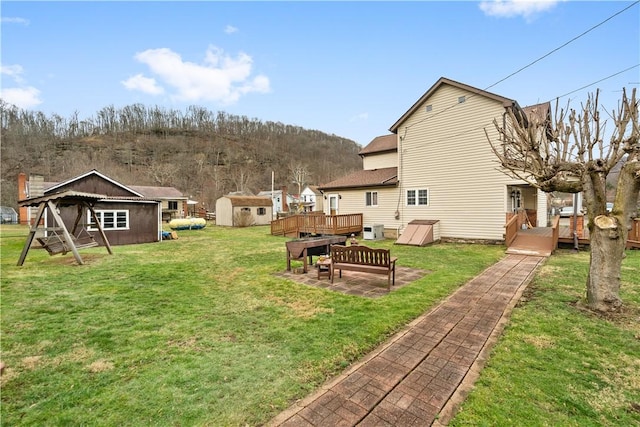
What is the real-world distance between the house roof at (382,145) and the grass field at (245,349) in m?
13.1

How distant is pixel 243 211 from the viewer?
28.3 meters

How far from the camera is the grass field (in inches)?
106

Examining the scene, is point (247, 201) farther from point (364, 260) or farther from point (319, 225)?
point (364, 260)

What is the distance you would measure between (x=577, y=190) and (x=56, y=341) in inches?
382

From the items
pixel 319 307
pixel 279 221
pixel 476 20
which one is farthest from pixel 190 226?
pixel 476 20

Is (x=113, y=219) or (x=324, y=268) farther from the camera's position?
(x=113, y=219)

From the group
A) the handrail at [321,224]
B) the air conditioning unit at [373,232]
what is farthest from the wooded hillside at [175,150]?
the air conditioning unit at [373,232]

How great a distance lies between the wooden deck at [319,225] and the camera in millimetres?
16594

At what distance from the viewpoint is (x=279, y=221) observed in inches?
750

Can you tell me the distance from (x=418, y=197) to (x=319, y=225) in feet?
Result: 19.7

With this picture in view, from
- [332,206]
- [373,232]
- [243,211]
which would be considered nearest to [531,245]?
[373,232]

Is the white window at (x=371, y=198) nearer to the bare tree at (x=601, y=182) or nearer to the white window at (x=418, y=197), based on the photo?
the white window at (x=418, y=197)

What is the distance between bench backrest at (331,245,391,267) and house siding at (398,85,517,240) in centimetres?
936

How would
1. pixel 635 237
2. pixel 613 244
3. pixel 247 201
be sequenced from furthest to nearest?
pixel 247 201
pixel 635 237
pixel 613 244
